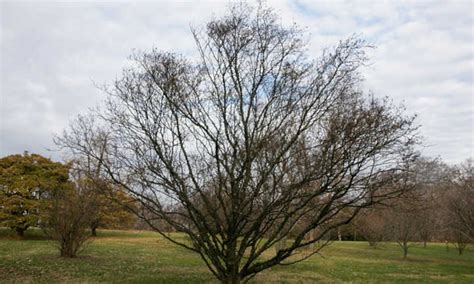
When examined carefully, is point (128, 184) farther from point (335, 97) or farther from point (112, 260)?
point (112, 260)

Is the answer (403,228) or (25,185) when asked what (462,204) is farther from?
(25,185)

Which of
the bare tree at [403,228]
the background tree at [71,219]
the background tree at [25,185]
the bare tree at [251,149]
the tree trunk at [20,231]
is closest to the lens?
the bare tree at [251,149]

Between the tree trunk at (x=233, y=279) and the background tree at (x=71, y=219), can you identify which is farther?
the background tree at (x=71, y=219)

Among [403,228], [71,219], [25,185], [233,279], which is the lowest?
[233,279]

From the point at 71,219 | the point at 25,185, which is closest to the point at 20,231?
the point at 25,185

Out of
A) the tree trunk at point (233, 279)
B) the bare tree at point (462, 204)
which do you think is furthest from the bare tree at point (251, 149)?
the bare tree at point (462, 204)

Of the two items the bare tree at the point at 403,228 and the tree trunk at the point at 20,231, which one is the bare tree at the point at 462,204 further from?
the tree trunk at the point at 20,231

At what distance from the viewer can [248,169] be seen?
6473 millimetres

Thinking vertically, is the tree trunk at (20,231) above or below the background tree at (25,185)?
below

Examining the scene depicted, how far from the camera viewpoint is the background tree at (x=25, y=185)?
1123 inches

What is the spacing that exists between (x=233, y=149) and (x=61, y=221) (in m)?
13.0

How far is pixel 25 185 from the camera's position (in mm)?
29516

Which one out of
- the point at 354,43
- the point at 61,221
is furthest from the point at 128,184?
the point at 61,221

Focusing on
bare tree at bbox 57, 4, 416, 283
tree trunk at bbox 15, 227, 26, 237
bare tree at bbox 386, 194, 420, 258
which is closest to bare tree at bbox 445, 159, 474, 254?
bare tree at bbox 386, 194, 420, 258
